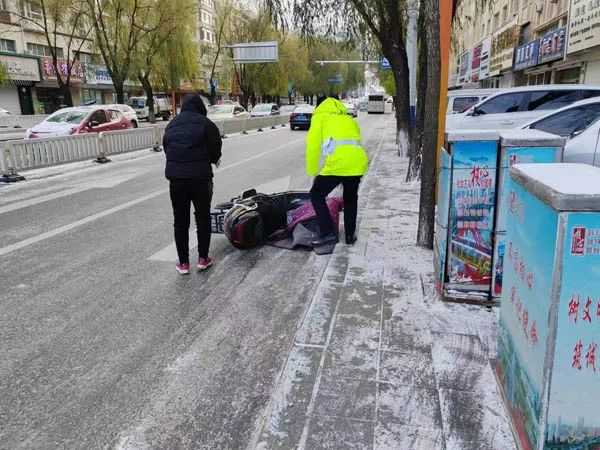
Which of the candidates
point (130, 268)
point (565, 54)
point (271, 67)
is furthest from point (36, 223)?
point (271, 67)

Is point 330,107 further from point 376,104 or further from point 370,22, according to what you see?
point 376,104

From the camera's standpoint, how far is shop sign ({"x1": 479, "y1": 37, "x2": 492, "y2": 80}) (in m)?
32.0

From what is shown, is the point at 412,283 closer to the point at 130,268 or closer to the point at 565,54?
the point at 130,268

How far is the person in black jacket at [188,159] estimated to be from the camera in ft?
→ 15.4

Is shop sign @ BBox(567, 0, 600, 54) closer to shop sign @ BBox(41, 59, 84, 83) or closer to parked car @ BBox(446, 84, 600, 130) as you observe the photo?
parked car @ BBox(446, 84, 600, 130)

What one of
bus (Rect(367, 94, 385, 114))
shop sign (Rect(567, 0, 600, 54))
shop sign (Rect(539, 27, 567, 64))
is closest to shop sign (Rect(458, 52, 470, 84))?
bus (Rect(367, 94, 385, 114))

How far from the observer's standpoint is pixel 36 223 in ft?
23.2

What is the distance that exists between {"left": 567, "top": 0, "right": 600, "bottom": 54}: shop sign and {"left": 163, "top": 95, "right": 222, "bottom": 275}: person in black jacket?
14621 millimetres

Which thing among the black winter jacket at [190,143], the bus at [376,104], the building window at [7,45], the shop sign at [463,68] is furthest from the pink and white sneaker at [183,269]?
the bus at [376,104]

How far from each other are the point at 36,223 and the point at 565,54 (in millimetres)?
18019

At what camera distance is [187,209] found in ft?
16.2

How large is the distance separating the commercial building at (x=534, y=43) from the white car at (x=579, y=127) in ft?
13.1

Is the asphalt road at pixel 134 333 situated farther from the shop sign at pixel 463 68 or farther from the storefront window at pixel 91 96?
the storefront window at pixel 91 96

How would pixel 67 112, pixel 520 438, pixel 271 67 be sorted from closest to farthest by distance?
1. pixel 520 438
2. pixel 67 112
3. pixel 271 67
